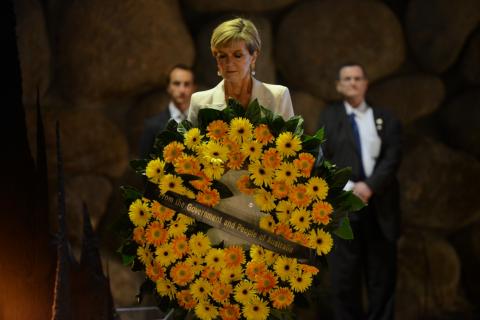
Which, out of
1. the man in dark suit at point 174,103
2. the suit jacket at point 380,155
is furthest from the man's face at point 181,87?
the suit jacket at point 380,155

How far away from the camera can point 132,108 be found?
4.27m

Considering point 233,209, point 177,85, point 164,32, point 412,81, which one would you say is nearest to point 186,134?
point 233,209

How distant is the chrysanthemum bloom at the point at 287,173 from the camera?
2375 millimetres

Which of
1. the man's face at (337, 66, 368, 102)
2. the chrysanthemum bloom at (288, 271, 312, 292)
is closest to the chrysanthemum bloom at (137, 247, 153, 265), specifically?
the chrysanthemum bloom at (288, 271, 312, 292)

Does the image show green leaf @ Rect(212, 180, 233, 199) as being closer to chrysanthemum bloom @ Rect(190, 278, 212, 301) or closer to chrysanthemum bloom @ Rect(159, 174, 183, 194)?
chrysanthemum bloom @ Rect(159, 174, 183, 194)

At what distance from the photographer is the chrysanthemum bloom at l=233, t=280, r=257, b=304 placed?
239cm

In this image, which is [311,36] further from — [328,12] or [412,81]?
[412,81]

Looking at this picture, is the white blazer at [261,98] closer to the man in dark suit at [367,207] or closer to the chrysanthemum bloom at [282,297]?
the chrysanthemum bloom at [282,297]

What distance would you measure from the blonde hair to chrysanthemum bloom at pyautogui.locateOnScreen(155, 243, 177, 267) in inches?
23.4

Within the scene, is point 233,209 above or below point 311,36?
below

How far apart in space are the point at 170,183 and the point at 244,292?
1.22ft

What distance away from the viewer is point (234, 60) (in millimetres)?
2439

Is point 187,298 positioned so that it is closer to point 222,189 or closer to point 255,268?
point 255,268

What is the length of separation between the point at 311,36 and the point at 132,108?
97cm
